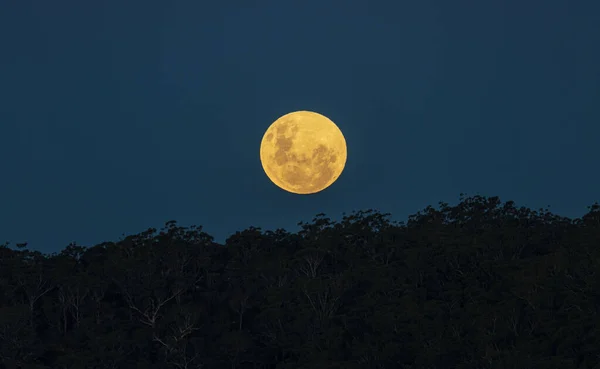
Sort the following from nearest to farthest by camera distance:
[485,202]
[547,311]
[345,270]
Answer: [547,311] < [345,270] < [485,202]

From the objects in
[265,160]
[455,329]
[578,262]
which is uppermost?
[265,160]

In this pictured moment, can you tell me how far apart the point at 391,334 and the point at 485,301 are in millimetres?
7803

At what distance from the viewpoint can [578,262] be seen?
184 ft

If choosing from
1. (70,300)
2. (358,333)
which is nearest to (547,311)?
(358,333)

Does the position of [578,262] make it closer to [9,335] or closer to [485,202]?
[485,202]

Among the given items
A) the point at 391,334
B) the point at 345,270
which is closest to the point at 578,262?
the point at 391,334

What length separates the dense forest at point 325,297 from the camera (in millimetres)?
53406

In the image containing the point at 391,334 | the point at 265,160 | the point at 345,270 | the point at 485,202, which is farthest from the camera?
the point at 485,202

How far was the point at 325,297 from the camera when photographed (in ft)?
197

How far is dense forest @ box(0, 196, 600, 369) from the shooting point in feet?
175

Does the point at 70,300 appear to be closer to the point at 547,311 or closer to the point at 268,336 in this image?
the point at 268,336

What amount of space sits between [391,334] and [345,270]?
11.0 metres

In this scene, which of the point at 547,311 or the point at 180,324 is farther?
the point at 180,324

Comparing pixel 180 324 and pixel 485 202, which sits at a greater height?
pixel 485 202
